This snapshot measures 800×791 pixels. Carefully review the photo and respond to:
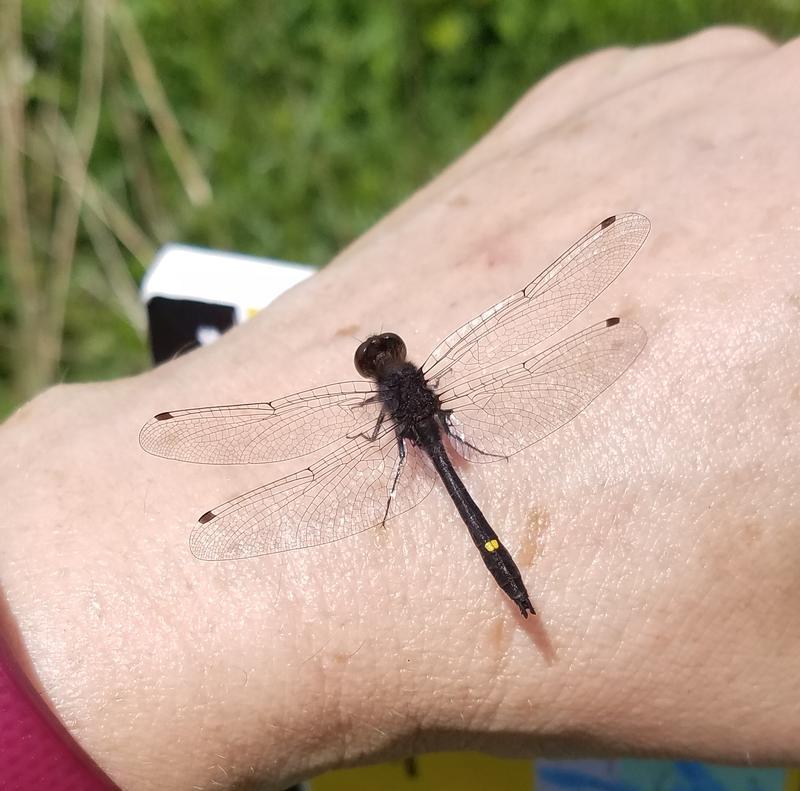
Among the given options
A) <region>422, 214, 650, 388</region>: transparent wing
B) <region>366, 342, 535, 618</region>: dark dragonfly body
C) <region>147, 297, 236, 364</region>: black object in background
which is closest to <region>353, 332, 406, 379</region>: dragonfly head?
<region>366, 342, 535, 618</region>: dark dragonfly body

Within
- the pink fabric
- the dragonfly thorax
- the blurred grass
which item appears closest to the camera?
the pink fabric

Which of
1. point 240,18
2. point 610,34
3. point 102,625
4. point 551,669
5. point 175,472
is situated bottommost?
point 551,669

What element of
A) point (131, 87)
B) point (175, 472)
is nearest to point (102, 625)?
point (175, 472)

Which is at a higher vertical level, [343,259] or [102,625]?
[343,259]

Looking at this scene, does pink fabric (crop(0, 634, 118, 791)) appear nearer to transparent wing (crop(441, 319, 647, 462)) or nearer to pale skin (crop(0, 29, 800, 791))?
pale skin (crop(0, 29, 800, 791))

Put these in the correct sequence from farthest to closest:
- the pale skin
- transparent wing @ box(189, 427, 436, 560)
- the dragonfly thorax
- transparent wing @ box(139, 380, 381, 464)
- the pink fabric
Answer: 1. the dragonfly thorax
2. transparent wing @ box(139, 380, 381, 464)
3. transparent wing @ box(189, 427, 436, 560)
4. the pale skin
5. the pink fabric

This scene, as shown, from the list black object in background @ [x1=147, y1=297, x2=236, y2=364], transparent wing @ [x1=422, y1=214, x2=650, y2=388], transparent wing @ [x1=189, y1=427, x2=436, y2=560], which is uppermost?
black object in background @ [x1=147, y1=297, x2=236, y2=364]

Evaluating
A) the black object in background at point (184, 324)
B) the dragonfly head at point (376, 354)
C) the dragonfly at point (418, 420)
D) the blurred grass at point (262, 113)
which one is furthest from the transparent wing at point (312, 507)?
the blurred grass at point (262, 113)

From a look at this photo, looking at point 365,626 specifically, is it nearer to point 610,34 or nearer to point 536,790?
point 536,790

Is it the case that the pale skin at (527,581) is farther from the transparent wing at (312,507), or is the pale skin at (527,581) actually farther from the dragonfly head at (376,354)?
the dragonfly head at (376,354)
